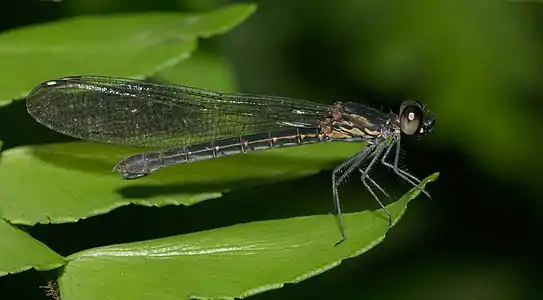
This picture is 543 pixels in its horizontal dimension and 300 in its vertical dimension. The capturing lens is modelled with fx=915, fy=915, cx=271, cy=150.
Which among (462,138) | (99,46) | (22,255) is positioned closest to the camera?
(22,255)

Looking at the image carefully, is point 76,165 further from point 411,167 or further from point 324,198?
point 411,167

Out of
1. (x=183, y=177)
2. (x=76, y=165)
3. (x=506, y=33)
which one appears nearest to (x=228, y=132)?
(x=183, y=177)

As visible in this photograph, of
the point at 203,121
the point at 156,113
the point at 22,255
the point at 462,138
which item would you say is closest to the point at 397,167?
the point at 203,121

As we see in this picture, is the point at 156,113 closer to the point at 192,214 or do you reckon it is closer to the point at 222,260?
the point at 192,214

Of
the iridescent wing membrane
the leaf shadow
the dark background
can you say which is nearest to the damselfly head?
the iridescent wing membrane

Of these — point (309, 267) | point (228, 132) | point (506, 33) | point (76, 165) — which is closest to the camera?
point (309, 267)
